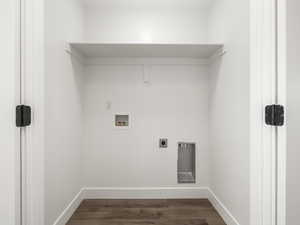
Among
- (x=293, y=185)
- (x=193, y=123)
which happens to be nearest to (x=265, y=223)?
(x=293, y=185)

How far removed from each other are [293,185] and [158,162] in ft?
4.96

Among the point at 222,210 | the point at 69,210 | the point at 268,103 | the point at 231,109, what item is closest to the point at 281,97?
the point at 268,103

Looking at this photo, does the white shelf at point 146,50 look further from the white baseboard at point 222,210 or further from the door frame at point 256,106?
the white baseboard at point 222,210

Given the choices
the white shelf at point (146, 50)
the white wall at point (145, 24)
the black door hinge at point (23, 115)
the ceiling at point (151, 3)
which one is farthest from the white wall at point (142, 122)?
the black door hinge at point (23, 115)

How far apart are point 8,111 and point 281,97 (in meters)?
1.54

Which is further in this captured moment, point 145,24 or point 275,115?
point 145,24

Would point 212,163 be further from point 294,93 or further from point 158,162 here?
point 294,93

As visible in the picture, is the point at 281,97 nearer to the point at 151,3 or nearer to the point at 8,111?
the point at 8,111

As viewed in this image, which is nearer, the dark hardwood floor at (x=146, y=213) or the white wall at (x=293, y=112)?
the white wall at (x=293, y=112)

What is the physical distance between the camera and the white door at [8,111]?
99cm

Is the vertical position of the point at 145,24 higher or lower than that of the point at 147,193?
higher

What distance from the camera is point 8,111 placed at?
1004mm

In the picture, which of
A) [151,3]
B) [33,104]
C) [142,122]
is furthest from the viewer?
[142,122]

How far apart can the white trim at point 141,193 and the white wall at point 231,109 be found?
297 millimetres
